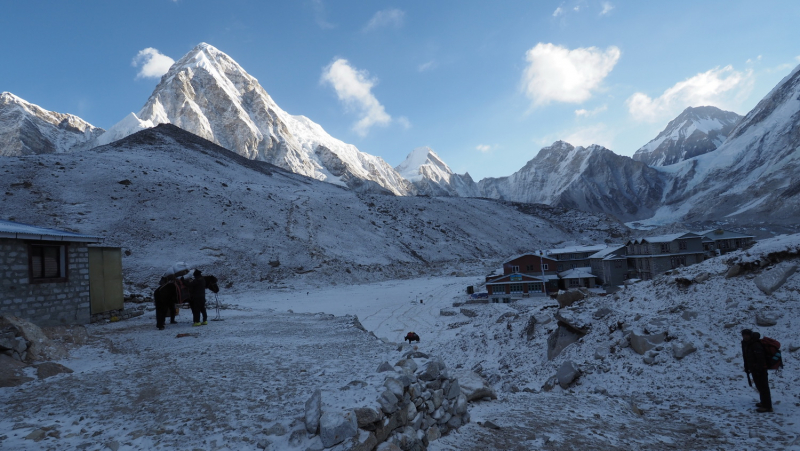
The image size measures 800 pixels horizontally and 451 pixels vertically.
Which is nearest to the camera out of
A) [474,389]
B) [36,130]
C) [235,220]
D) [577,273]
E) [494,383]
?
[474,389]

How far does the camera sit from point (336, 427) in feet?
13.5

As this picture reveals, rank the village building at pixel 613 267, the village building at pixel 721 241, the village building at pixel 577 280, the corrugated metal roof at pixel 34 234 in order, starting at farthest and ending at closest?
the village building at pixel 577 280, the village building at pixel 613 267, the village building at pixel 721 241, the corrugated metal roof at pixel 34 234

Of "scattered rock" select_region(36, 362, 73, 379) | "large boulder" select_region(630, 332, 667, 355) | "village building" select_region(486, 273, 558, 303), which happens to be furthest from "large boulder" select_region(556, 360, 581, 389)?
"village building" select_region(486, 273, 558, 303)

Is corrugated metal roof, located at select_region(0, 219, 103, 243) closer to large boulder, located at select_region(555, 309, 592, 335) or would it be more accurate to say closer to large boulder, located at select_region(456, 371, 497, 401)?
large boulder, located at select_region(456, 371, 497, 401)

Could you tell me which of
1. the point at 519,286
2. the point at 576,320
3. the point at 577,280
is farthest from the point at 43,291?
the point at 577,280

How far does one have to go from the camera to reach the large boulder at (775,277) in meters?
10.2

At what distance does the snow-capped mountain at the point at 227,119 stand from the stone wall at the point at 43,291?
140134 millimetres

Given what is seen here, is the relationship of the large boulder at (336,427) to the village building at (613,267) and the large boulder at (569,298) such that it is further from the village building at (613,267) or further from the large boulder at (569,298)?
the village building at (613,267)

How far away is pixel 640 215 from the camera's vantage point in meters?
170

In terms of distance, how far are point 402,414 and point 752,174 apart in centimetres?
17600

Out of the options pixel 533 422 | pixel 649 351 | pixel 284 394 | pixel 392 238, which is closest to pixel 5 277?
pixel 284 394

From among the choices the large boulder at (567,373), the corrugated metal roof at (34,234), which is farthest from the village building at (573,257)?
the corrugated metal roof at (34,234)

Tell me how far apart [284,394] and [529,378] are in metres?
8.12

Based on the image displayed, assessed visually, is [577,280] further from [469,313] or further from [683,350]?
[683,350]
